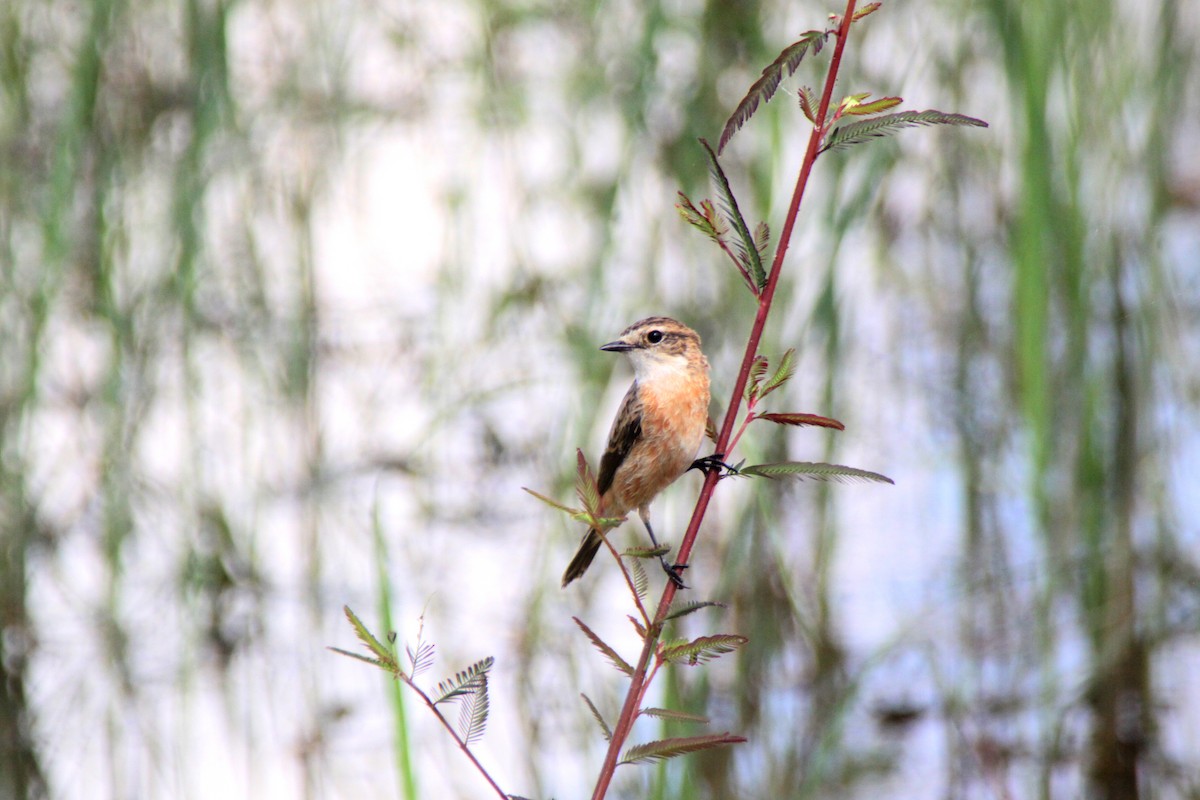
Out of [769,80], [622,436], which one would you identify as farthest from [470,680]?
[622,436]

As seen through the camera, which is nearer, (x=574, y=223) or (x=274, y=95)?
(x=574, y=223)

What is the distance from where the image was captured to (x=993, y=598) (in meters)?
3.39

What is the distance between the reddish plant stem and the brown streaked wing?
4.04ft

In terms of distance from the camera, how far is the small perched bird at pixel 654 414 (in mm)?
2277

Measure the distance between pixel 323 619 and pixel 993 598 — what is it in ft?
6.96

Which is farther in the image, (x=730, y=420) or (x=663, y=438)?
(x=663, y=438)

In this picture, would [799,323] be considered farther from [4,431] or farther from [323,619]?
[4,431]

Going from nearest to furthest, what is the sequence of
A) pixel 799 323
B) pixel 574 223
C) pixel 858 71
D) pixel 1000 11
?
pixel 1000 11 → pixel 799 323 → pixel 858 71 → pixel 574 223

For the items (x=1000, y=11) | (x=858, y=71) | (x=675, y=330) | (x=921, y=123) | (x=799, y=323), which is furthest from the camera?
(x=858, y=71)

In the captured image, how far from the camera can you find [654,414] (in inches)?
91.4

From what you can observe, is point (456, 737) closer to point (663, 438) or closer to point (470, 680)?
point (470, 680)

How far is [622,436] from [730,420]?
1.31 meters

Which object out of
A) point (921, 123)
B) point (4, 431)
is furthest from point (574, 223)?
point (921, 123)

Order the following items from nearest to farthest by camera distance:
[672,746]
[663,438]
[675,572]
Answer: [672,746], [675,572], [663,438]
